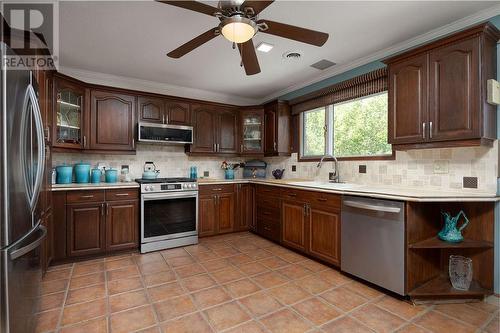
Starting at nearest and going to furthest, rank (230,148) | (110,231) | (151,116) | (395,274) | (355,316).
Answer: (355,316) < (395,274) < (110,231) < (151,116) < (230,148)

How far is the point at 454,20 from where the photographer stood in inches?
89.9

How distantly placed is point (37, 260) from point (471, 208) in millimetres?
3435

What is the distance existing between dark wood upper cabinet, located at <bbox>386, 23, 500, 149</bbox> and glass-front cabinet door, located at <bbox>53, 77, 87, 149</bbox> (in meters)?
3.64

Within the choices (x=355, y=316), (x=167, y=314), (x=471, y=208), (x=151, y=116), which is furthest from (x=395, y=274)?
(x=151, y=116)

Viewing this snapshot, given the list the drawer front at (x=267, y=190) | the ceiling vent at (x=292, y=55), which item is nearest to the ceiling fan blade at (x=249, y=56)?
the ceiling vent at (x=292, y=55)

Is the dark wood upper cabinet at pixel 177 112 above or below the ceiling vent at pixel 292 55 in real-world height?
below

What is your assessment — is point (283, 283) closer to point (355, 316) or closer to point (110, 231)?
point (355, 316)

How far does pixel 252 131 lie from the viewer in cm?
457

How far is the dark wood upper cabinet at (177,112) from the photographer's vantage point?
12.7ft

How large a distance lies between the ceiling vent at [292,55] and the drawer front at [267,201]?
6.08ft

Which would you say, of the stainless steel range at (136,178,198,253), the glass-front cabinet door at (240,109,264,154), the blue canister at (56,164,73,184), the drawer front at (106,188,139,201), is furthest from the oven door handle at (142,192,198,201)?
the glass-front cabinet door at (240,109,264,154)

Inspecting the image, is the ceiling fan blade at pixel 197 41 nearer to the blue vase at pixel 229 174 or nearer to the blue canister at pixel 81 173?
the blue canister at pixel 81 173

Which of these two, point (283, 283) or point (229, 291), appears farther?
point (283, 283)

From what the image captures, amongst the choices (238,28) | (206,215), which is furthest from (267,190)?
(238,28)
